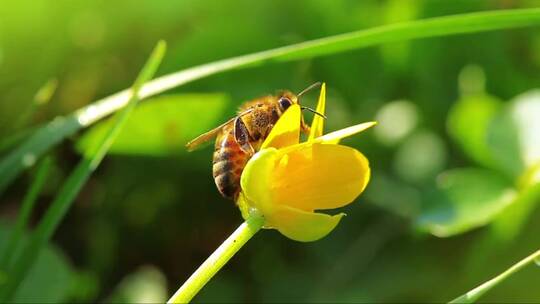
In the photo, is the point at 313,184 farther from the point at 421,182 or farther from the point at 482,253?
the point at 421,182

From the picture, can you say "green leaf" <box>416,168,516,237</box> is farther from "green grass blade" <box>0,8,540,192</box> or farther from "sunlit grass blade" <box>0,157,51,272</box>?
"sunlit grass blade" <box>0,157,51,272</box>

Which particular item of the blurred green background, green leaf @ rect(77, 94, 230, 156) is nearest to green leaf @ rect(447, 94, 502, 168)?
the blurred green background

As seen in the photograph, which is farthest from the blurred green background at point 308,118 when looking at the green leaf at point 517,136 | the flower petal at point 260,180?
the flower petal at point 260,180

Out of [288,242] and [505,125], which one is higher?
[505,125]

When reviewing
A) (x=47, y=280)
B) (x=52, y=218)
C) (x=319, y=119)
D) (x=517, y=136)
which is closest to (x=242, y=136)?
(x=319, y=119)

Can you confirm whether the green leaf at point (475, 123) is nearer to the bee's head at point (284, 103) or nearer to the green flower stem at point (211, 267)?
the bee's head at point (284, 103)

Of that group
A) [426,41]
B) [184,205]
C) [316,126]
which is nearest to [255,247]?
[184,205]
